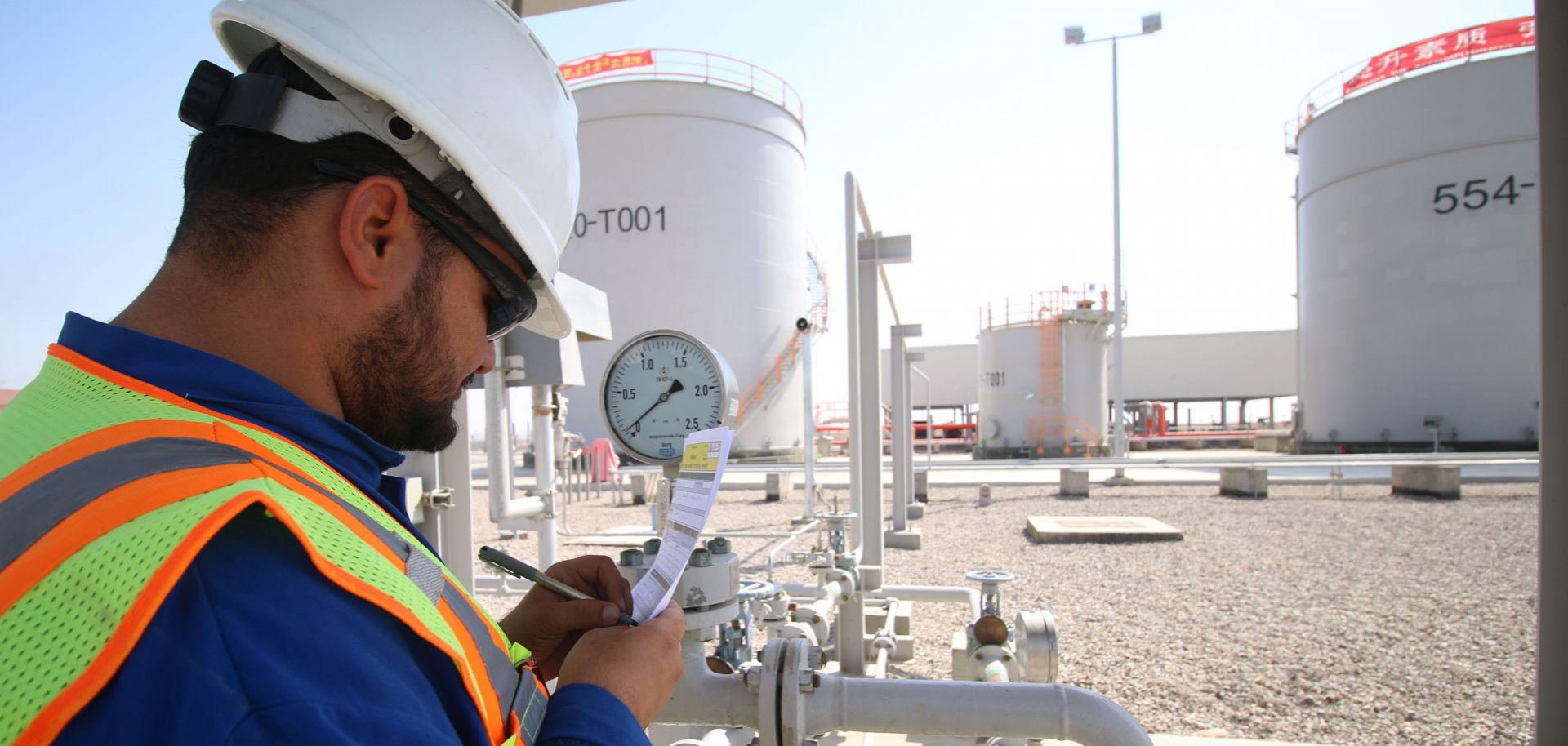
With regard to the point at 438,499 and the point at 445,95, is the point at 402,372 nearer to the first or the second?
the point at 445,95

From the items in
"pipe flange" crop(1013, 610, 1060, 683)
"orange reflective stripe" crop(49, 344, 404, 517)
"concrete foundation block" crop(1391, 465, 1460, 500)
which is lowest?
"concrete foundation block" crop(1391, 465, 1460, 500)

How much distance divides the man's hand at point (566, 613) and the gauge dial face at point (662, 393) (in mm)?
625

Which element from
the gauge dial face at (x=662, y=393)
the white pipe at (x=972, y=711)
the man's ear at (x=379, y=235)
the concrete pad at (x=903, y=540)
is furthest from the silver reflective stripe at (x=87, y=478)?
the concrete pad at (x=903, y=540)

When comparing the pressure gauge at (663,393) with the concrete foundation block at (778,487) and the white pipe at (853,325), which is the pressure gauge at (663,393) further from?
the concrete foundation block at (778,487)

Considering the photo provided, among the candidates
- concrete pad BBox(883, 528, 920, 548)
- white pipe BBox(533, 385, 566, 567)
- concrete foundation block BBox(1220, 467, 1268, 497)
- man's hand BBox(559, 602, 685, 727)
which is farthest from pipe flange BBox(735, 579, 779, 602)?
concrete foundation block BBox(1220, 467, 1268, 497)

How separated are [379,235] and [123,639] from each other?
0.46 m

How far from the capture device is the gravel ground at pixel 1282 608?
3367mm

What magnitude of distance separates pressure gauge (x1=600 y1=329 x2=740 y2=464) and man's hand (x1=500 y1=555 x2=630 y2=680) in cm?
63

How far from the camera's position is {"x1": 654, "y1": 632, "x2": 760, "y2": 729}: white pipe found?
1587mm

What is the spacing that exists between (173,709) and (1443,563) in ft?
25.9

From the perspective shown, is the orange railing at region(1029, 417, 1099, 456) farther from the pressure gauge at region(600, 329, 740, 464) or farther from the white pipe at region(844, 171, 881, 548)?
the pressure gauge at region(600, 329, 740, 464)

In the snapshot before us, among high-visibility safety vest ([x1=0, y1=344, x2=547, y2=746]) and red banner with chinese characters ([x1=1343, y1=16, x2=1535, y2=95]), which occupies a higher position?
red banner with chinese characters ([x1=1343, y1=16, x2=1535, y2=95])

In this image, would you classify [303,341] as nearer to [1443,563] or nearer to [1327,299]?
[1443,563]

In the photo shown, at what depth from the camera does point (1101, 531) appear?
7215 mm
